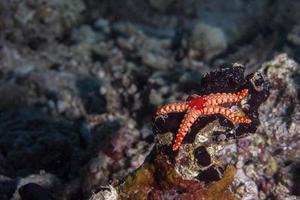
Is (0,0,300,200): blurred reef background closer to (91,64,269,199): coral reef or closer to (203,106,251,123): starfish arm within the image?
(91,64,269,199): coral reef

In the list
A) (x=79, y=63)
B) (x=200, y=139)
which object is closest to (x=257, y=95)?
(x=200, y=139)

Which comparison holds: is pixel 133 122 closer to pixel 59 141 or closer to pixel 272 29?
pixel 59 141

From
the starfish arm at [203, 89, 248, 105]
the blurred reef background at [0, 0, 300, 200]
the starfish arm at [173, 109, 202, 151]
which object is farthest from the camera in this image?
the blurred reef background at [0, 0, 300, 200]

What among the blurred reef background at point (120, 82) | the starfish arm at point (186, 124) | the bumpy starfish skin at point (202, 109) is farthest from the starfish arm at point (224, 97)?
the blurred reef background at point (120, 82)

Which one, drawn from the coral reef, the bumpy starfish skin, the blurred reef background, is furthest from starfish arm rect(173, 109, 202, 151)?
the blurred reef background

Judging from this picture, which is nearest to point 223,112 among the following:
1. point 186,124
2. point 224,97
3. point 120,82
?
point 224,97

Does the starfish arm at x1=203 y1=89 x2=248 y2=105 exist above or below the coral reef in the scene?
above

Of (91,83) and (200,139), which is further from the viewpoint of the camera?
(91,83)

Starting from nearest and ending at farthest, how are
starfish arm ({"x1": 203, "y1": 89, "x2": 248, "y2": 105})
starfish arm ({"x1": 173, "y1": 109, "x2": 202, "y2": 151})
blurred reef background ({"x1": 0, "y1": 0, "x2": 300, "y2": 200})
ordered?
starfish arm ({"x1": 173, "y1": 109, "x2": 202, "y2": 151}) → starfish arm ({"x1": 203, "y1": 89, "x2": 248, "y2": 105}) → blurred reef background ({"x1": 0, "y1": 0, "x2": 300, "y2": 200})
